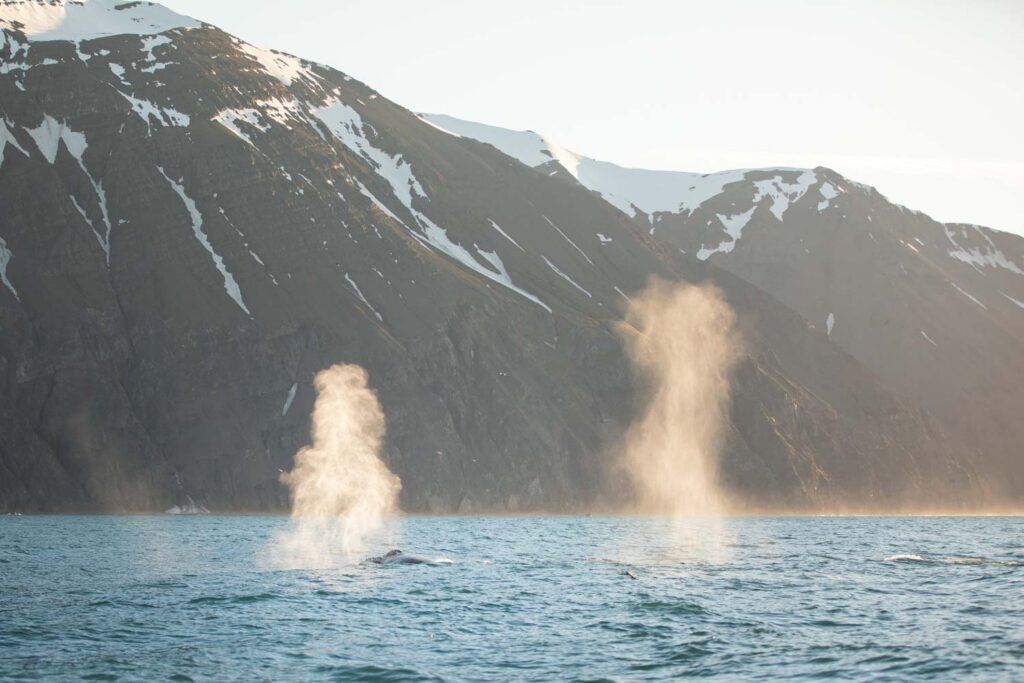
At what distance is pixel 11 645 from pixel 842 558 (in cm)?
5598

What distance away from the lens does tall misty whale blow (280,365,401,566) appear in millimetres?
90250

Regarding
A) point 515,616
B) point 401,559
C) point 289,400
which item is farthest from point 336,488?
point 289,400

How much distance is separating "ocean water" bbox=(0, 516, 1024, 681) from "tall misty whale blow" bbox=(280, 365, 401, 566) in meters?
8.13

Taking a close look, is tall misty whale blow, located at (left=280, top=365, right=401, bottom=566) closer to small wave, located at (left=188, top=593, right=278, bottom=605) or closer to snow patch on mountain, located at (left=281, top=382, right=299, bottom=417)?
snow patch on mountain, located at (left=281, top=382, right=299, bottom=417)

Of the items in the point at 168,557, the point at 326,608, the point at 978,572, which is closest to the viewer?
the point at 326,608

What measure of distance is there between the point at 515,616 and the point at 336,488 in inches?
2785

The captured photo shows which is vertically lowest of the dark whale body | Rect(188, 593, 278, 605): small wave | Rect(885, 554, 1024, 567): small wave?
Rect(188, 593, 278, 605): small wave

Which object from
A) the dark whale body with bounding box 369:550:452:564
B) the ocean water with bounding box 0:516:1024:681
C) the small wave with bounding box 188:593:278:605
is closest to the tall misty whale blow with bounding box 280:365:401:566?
the dark whale body with bounding box 369:550:452:564

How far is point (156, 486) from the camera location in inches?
7229

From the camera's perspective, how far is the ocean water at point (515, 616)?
37594 mm

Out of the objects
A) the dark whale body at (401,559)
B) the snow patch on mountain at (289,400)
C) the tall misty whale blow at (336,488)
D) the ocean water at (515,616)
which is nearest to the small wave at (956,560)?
the ocean water at (515,616)

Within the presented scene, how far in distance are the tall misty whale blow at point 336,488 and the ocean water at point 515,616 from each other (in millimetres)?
8126

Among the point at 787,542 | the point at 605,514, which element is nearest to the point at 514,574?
the point at 787,542

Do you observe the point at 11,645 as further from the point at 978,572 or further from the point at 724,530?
the point at 724,530
